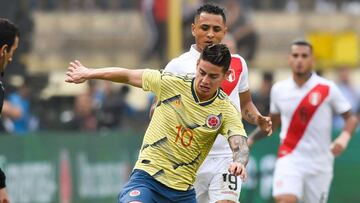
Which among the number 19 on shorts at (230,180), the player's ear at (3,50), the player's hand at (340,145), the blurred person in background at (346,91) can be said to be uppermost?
the player's ear at (3,50)

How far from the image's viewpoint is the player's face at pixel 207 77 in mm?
11344

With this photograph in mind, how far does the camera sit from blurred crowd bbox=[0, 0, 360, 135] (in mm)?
20719

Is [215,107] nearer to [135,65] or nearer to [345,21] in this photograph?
[135,65]

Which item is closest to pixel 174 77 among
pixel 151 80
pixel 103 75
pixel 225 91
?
pixel 151 80

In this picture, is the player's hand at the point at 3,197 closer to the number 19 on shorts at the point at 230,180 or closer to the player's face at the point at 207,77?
the player's face at the point at 207,77

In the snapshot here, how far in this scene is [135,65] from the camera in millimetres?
26656

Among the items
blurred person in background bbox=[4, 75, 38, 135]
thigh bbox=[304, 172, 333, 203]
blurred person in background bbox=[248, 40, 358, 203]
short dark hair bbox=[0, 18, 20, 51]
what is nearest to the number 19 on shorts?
short dark hair bbox=[0, 18, 20, 51]

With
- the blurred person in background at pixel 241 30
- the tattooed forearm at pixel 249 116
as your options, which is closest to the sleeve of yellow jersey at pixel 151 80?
the tattooed forearm at pixel 249 116

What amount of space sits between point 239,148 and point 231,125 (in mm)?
245

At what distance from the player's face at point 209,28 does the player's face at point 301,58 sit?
13.9 ft

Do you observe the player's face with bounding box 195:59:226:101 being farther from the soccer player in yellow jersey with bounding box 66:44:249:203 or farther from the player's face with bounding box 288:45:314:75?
the player's face with bounding box 288:45:314:75

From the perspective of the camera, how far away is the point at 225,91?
1273 centimetres

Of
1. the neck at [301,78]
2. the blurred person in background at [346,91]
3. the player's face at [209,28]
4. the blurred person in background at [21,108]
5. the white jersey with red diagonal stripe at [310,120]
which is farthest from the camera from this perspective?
the blurred person in background at [346,91]

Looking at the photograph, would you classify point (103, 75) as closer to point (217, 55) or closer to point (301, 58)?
point (217, 55)
